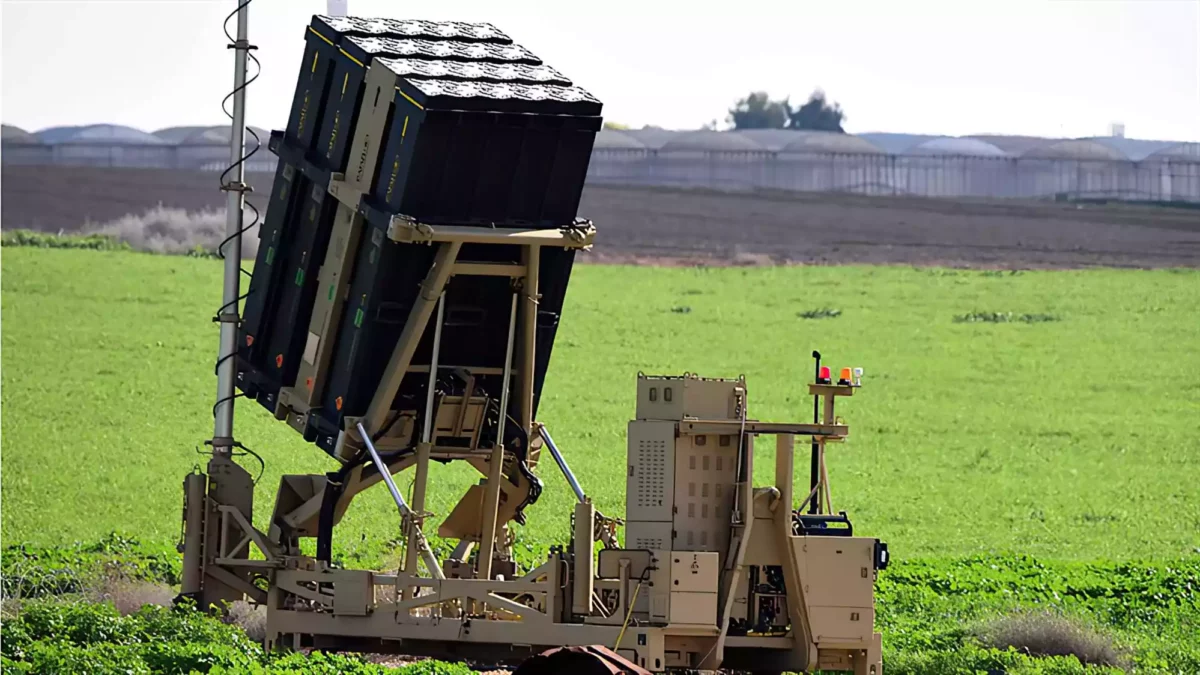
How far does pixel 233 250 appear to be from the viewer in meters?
17.2

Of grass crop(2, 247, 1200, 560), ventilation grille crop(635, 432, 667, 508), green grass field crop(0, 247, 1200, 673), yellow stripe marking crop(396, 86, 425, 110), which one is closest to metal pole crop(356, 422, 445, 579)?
ventilation grille crop(635, 432, 667, 508)

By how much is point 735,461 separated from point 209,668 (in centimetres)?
423

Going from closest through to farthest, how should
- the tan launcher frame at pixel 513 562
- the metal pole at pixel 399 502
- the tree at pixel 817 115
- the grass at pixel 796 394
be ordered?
the tan launcher frame at pixel 513 562 → the metal pole at pixel 399 502 → the grass at pixel 796 394 → the tree at pixel 817 115

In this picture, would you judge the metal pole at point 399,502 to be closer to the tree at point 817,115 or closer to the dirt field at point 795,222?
the dirt field at point 795,222

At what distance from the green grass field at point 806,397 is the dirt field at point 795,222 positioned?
374cm

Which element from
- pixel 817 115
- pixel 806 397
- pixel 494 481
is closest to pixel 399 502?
pixel 494 481

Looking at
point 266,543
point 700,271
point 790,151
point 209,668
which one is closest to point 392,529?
point 266,543

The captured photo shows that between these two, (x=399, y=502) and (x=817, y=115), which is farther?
(x=817, y=115)

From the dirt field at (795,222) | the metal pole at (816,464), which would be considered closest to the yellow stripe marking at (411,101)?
the metal pole at (816,464)

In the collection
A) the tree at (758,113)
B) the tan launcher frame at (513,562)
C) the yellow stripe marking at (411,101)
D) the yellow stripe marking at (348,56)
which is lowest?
the tan launcher frame at (513,562)

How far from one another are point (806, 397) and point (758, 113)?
367 feet

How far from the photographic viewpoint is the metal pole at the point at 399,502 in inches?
597

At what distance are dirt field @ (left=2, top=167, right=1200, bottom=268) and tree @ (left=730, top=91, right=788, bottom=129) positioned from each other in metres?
64.3

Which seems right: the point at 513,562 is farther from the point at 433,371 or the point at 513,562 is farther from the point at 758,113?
the point at 758,113
